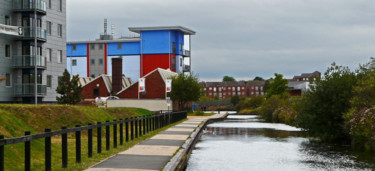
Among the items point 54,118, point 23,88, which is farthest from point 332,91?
point 23,88

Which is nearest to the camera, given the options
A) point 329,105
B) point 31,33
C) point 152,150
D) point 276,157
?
point 152,150

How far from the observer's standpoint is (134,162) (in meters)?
12.9

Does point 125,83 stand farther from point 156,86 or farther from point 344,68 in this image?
point 344,68

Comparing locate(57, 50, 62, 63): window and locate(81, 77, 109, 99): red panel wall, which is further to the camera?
locate(81, 77, 109, 99): red panel wall

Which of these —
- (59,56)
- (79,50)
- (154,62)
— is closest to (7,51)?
(59,56)

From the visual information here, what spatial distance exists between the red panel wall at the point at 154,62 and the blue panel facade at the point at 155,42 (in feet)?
2.34

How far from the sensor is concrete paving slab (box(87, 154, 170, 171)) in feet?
39.2

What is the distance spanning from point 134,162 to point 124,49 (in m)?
79.5

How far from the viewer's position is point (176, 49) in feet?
291

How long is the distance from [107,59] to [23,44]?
46.5 metres

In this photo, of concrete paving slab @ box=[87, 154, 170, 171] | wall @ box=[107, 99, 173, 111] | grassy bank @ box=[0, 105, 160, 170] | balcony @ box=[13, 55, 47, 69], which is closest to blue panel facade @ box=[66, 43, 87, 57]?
wall @ box=[107, 99, 173, 111]

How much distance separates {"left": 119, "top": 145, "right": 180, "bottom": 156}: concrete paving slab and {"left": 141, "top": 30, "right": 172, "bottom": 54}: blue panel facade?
7013cm

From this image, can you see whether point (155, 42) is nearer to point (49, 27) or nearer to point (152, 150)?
point (49, 27)

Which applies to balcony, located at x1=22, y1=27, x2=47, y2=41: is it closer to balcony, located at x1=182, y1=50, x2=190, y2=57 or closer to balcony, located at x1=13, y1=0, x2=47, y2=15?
balcony, located at x1=13, y1=0, x2=47, y2=15
